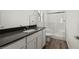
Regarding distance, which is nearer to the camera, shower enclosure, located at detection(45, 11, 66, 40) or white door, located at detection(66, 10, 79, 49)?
white door, located at detection(66, 10, 79, 49)

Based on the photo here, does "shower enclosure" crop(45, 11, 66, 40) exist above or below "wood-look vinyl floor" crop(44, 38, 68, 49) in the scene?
above

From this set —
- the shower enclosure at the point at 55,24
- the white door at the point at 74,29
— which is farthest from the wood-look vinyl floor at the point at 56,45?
the white door at the point at 74,29

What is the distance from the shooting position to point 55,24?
2379 millimetres

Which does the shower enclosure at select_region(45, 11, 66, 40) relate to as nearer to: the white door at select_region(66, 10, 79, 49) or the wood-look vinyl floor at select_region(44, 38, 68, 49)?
the wood-look vinyl floor at select_region(44, 38, 68, 49)

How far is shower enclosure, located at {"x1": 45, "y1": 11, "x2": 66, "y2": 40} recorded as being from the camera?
2.31 m

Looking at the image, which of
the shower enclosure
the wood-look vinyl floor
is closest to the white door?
the wood-look vinyl floor

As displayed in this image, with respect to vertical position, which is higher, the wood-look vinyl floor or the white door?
the white door

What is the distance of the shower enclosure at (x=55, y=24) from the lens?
2.31 metres

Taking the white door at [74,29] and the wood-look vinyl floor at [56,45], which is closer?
the white door at [74,29]

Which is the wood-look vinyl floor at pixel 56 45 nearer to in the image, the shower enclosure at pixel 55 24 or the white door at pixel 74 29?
the shower enclosure at pixel 55 24
